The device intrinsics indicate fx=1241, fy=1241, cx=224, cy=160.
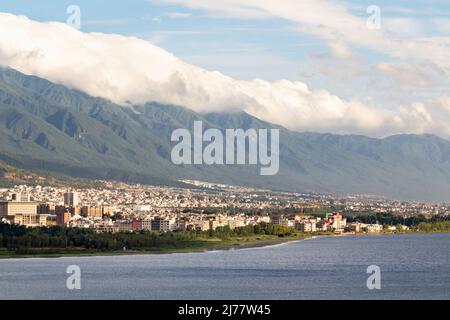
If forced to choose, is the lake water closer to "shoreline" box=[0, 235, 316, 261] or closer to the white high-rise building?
"shoreline" box=[0, 235, 316, 261]

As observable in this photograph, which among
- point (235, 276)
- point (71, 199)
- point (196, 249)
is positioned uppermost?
point (71, 199)

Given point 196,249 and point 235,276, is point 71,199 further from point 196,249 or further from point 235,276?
point 235,276

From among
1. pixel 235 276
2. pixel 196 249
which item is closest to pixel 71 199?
pixel 196 249

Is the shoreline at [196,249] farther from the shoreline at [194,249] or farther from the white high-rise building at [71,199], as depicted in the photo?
the white high-rise building at [71,199]

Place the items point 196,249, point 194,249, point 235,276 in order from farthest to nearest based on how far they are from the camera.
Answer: point 196,249 < point 194,249 < point 235,276

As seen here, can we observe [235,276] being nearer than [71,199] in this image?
Yes

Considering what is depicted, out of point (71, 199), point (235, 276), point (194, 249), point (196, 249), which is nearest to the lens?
point (235, 276)

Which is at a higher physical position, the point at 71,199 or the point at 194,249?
the point at 71,199

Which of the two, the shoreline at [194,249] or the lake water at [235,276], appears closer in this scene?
the lake water at [235,276]

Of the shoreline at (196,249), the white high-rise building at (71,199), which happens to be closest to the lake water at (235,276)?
the shoreline at (196,249)
